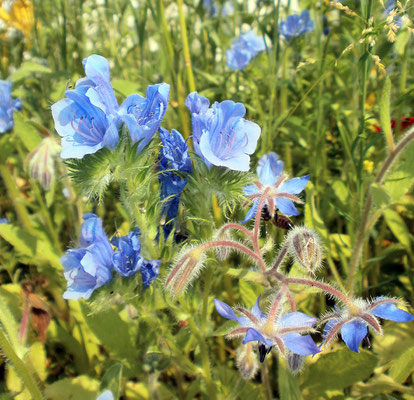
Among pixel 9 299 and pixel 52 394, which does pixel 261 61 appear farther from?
pixel 52 394

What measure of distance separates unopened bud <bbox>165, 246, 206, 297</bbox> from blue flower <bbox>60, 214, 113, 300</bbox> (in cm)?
22

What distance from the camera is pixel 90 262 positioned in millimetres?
1354

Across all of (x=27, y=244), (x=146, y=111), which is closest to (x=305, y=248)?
(x=146, y=111)

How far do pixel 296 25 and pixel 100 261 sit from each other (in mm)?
2479

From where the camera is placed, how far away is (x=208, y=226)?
5.18 ft

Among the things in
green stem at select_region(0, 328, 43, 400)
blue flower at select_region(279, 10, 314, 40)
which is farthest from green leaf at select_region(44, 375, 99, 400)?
blue flower at select_region(279, 10, 314, 40)

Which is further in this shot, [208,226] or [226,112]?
[208,226]

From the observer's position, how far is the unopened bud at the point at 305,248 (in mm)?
1428

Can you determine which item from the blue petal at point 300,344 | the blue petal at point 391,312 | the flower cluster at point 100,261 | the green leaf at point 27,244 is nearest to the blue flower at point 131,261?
the flower cluster at point 100,261

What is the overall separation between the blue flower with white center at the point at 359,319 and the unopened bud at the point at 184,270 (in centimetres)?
45

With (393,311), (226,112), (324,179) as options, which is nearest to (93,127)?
(226,112)

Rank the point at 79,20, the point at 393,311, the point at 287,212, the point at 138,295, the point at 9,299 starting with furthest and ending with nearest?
the point at 79,20 → the point at 9,299 → the point at 287,212 → the point at 138,295 → the point at 393,311

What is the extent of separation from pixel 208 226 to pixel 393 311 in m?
0.65

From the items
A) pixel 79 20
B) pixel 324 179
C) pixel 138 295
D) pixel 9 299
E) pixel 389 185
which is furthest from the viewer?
pixel 79 20
